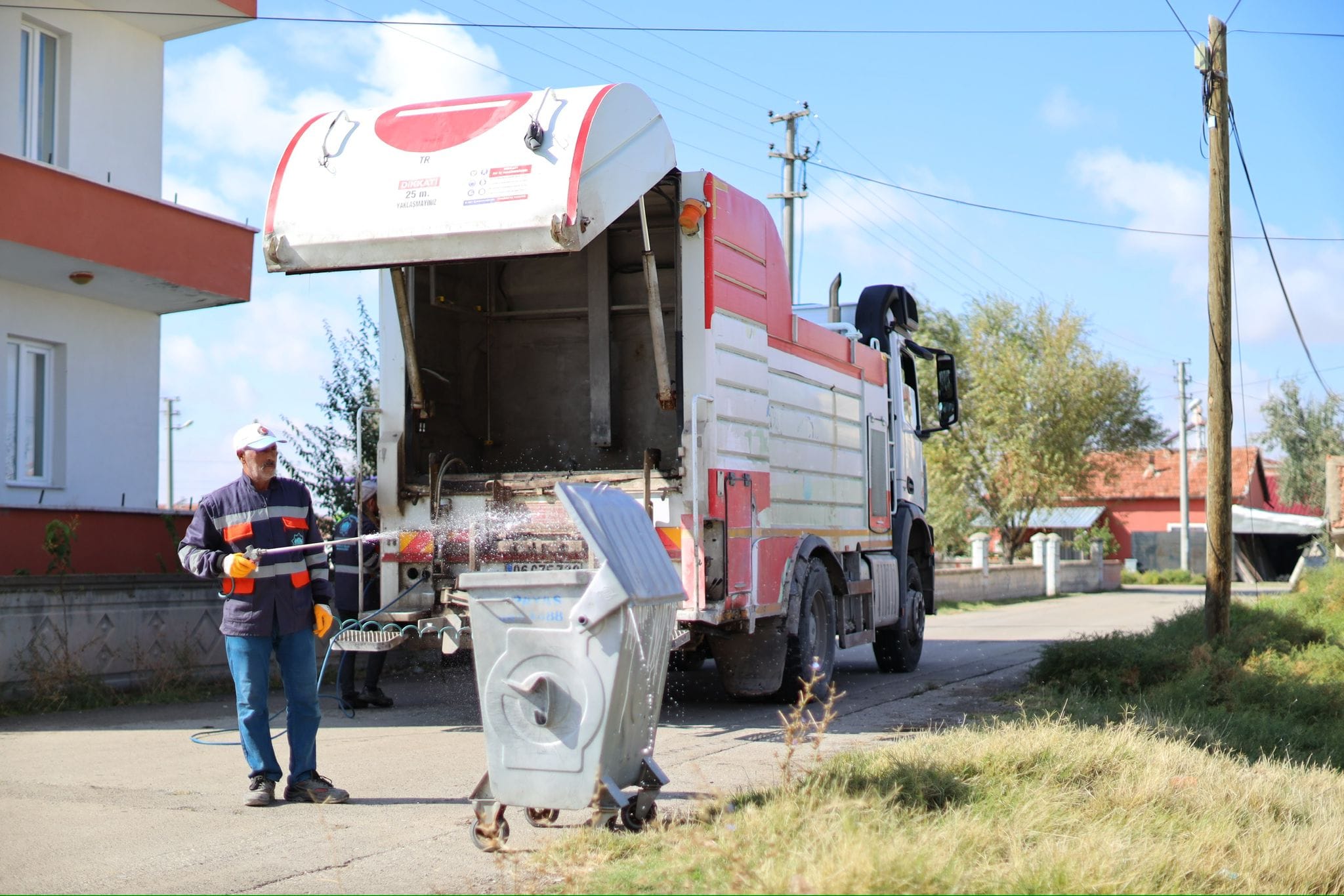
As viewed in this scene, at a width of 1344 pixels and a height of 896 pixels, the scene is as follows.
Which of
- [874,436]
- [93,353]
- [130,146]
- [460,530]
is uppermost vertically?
[130,146]

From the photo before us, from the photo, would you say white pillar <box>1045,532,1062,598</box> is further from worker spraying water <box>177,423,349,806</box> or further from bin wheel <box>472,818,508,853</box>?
bin wheel <box>472,818,508,853</box>

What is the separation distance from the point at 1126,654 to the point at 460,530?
18.8 ft

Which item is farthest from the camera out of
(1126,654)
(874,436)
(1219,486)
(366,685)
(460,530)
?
(1219,486)

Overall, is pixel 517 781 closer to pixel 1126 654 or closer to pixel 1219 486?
pixel 1126 654

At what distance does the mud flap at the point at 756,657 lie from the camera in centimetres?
996

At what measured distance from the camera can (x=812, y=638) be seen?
10.5 metres

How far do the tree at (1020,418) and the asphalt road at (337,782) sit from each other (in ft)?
106

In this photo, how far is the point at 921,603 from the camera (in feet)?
46.1

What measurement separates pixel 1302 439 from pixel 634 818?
55231 mm

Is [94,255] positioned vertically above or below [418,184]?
above

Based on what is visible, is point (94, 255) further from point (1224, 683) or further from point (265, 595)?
A: point (1224, 683)

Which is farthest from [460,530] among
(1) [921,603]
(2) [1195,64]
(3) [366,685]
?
(2) [1195,64]

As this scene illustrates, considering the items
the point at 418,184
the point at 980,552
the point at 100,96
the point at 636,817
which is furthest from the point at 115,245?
the point at 980,552

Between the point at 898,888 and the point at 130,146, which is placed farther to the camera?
the point at 130,146
